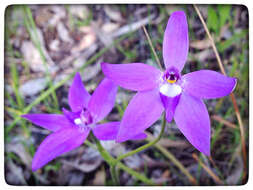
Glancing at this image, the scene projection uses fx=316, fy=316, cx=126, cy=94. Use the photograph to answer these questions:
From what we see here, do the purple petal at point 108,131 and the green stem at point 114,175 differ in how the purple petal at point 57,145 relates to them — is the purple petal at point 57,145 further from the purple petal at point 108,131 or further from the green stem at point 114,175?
the green stem at point 114,175

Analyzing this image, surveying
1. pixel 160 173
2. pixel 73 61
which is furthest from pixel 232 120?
pixel 73 61

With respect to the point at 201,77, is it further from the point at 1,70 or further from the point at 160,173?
the point at 1,70

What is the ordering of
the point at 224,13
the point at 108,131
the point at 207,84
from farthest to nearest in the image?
the point at 224,13 < the point at 108,131 < the point at 207,84

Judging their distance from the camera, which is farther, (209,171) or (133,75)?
(209,171)

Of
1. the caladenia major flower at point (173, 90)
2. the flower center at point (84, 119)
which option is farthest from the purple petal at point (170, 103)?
the flower center at point (84, 119)

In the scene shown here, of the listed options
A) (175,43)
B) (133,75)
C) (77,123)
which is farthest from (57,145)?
(175,43)

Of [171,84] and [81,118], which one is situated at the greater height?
[171,84]

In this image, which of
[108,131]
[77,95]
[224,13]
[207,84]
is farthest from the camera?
[224,13]

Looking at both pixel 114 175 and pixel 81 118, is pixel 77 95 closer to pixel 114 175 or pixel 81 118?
pixel 81 118

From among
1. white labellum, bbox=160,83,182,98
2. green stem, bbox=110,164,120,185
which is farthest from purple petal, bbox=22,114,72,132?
white labellum, bbox=160,83,182,98

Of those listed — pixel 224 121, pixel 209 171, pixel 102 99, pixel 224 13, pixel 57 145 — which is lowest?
pixel 209 171
